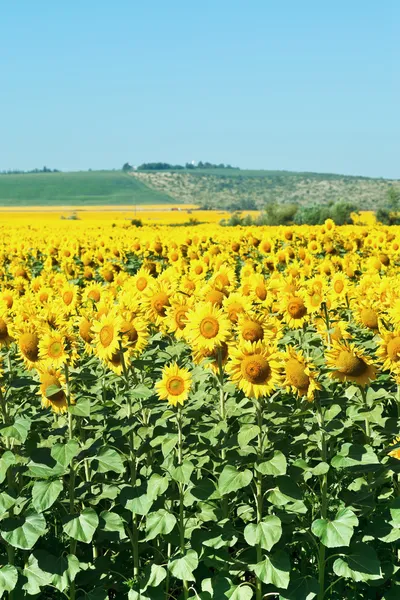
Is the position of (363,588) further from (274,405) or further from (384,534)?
(274,405)

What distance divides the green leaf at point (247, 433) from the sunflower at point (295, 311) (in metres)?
1.56

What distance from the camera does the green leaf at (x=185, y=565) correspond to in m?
5.06

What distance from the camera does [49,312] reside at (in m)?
5.95

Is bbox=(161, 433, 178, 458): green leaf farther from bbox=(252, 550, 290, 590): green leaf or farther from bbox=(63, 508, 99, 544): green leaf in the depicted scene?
bbox=(252, 550, 290, 590): green leaf

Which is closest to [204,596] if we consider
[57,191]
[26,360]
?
[26,360]

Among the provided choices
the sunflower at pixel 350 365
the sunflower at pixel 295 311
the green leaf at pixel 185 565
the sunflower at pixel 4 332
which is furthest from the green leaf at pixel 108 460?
the sunflower at pixel 295 311

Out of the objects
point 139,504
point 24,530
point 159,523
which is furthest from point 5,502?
point 159,523

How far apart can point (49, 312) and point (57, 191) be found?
170m

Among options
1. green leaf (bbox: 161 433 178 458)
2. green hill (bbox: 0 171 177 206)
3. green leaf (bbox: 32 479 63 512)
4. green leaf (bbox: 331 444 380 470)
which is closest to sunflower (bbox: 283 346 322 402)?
green leaf (bbox: 331 444 380 470)

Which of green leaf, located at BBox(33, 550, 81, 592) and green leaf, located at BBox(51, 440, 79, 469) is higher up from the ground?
green leaf, located at BBox(51, 440, 79, 469)

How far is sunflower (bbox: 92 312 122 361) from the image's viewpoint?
205 inches

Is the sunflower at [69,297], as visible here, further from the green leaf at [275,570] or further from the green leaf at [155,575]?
the green leaf at [275,570]

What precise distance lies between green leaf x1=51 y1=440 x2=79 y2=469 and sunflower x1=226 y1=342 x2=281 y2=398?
1.04 metres

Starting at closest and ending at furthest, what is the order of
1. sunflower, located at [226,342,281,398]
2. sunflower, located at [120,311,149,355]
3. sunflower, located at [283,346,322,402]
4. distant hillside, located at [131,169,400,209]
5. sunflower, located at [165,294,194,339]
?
sunflower, located at [226,342,281,398] → sunflower, located at [283,346,322,402] → sunflower, located at [120,311,149,355] → sunflower, located at [165,294,194,339] → distant hillside, located at [131,169,400,209]
